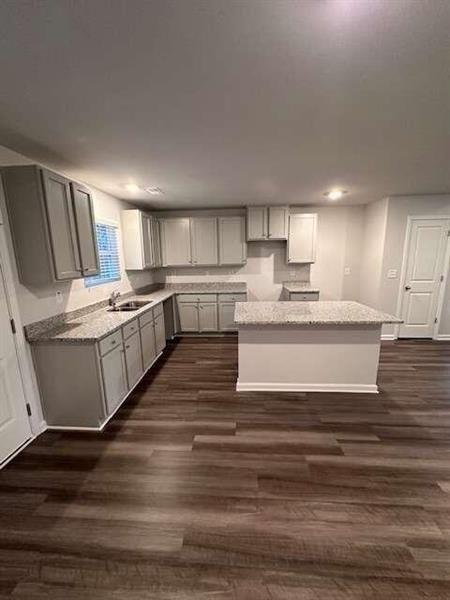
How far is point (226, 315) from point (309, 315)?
2.30 m

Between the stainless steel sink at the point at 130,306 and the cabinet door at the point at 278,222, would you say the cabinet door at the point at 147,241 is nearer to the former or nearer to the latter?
the stainless steel sink at the point at 130,306

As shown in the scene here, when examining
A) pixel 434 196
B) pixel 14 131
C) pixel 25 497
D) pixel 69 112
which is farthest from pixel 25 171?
pixel 434 196

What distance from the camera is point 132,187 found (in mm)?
3428

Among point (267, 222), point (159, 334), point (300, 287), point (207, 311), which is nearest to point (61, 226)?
point (159, 334)

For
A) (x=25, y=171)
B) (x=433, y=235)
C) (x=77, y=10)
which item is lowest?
(x=433, y=235)

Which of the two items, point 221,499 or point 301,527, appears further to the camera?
point 221,499

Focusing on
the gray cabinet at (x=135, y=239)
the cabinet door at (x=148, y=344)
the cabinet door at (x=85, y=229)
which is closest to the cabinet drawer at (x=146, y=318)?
the cabinet door at (x=148, y=344)

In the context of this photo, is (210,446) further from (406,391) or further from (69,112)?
(69,112)

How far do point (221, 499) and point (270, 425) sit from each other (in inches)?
34.8

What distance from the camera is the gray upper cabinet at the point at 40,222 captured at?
83.0 inches

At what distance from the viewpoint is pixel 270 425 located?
246 cm

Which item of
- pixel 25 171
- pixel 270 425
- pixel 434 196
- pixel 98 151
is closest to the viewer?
pixel 25 171

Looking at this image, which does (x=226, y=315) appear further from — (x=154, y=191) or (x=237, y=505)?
(x=237, y=505)

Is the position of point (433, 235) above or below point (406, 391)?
above
